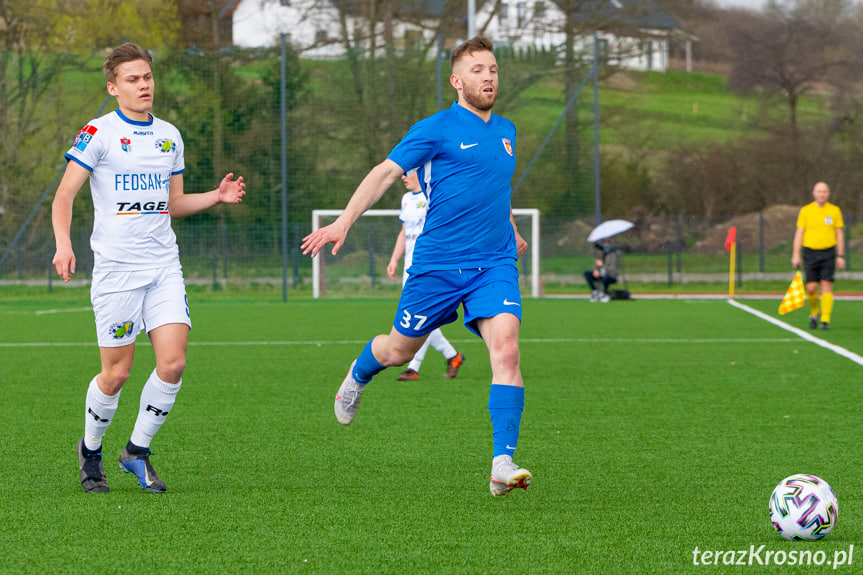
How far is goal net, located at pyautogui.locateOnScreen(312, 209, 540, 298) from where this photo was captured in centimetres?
2512

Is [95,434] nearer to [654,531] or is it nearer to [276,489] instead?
[276,489]

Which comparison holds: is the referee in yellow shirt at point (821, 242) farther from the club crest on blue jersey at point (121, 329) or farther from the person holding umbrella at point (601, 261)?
the club crest on blue jersey at point (121, 329)

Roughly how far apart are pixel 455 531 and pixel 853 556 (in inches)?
59.3

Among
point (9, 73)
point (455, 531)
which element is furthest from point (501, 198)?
point (9, 73)

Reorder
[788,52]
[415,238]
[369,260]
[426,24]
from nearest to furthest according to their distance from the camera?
[415,238]
[369,260]
[426,24]
[788,52]

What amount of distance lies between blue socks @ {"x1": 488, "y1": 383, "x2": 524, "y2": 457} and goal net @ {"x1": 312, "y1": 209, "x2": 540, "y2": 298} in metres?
19.6

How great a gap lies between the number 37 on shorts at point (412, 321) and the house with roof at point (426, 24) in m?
22.0

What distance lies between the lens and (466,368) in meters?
11.0

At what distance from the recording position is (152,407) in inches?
217

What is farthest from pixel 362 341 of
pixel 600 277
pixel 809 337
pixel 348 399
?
pixel 600 277

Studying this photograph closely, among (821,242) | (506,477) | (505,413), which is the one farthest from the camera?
(821,242)

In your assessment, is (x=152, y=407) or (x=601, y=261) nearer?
(x=152, y=407)

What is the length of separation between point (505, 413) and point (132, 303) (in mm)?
1830

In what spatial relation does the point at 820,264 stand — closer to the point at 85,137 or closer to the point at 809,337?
the point at 809,337
